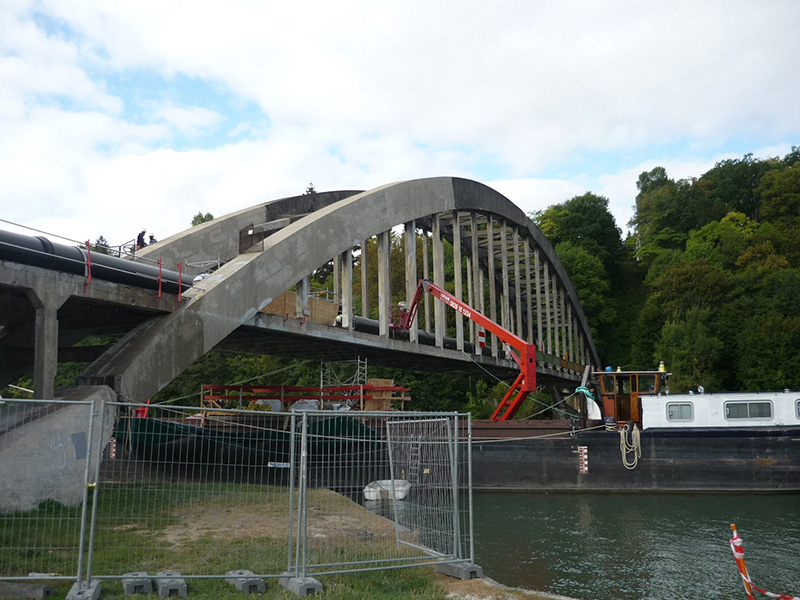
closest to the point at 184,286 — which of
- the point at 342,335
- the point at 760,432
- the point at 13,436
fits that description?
the point at 342,335

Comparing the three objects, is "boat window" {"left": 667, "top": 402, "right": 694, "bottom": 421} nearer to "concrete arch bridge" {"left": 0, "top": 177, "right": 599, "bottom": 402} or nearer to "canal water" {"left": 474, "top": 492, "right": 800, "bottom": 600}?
"canal water" {"left": 474, "top": 492, "right": 800, "bottom": 600}

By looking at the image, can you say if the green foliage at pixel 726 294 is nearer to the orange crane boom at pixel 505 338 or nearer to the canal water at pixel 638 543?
the orange crane boom at pixel 505 338

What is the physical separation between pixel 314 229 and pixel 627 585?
44.1 ft

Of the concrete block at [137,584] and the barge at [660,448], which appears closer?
the concrete block at [137,584]

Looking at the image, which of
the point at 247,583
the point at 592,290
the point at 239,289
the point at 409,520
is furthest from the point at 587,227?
the point at 247,583

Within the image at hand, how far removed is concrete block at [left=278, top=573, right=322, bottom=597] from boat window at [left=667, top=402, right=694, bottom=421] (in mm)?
21349

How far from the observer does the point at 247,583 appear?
787 cm

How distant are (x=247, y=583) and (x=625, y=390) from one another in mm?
24324

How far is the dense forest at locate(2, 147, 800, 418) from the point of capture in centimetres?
4916

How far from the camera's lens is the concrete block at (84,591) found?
697 centimetres

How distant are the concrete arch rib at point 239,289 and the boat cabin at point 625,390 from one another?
1027 cm

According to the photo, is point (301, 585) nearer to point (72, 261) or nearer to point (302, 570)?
point (302, 570)

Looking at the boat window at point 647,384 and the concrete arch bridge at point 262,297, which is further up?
the concrete arch bridge at point 262,297

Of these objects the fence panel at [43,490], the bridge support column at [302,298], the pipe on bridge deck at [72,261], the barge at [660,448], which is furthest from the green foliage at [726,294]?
the fence panel at [43,490]
